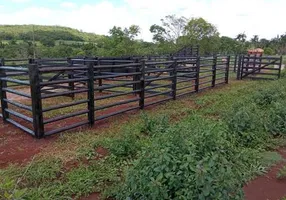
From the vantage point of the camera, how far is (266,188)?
2955 mm

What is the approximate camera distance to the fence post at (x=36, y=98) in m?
3.96

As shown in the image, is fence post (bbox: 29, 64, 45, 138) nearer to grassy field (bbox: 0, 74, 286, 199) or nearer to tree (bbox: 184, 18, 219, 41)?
grassy field (bbox: 0, 74, 286, 199)

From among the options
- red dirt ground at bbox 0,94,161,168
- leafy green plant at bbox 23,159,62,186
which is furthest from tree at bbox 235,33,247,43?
leafy green plant at bbox 23,159,62,186

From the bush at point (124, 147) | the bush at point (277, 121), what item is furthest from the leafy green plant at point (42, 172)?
the bush at point (277, 121)

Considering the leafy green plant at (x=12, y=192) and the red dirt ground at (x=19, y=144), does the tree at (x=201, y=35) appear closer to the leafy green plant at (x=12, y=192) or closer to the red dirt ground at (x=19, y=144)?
the red dirt ground at (x=19, y=144)

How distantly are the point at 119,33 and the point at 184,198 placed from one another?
26.9m

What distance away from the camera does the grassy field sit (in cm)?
206

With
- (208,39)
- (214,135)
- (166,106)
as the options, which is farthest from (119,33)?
(214,135)

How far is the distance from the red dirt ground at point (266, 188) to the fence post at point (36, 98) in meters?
3.18

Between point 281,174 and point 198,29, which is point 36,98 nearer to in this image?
point 281,174

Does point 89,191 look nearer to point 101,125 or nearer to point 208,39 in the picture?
point 101,125

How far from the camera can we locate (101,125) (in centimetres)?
507

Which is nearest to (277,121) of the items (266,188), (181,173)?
(266,188)

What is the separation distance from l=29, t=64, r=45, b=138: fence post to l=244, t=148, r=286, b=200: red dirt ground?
3177 mm
